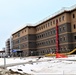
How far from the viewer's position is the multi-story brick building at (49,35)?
234 ft

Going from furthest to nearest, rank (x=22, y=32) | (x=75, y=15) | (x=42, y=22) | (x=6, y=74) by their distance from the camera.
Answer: (x=22, y=32) < (x=42, y=22) < (x=75, y=15) < (x=6, y=74)

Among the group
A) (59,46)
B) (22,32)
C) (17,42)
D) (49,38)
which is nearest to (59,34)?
(59,46)

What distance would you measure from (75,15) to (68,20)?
3508 millimetres

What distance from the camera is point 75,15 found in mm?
69188

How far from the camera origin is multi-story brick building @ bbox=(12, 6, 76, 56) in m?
71.2

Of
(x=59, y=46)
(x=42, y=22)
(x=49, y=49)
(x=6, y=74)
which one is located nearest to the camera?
(x=6, y=74)

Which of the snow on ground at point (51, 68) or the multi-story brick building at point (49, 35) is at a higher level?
the multi-story brick building at point (49, 35)

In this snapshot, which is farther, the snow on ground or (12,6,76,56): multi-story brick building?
(12,6,76,56): multi-story brick building

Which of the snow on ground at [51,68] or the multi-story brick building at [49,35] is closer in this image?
the snow on ground at [51,68]

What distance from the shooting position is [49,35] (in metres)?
85.6

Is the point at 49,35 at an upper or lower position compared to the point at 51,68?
upper

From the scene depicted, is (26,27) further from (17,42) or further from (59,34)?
(59,34)

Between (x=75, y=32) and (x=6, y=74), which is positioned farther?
(x=75, y=32)

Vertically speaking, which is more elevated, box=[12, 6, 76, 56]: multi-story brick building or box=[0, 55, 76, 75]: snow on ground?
box=[12, 6, 76, 56]: multi-story brick building
